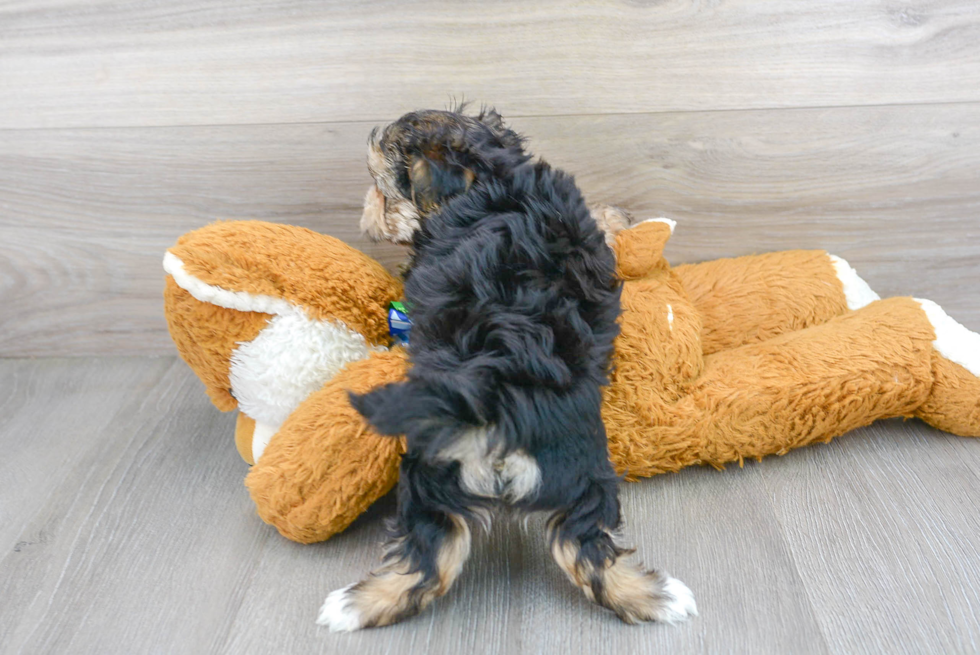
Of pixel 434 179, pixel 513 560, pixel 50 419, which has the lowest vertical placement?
pixel 50 419

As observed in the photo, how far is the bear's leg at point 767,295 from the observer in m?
1.60

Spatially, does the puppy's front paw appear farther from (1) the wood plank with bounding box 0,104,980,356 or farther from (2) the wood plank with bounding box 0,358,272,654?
(1) the wood plank with bounding box 0,104,980,356

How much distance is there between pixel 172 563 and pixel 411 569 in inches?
19.5

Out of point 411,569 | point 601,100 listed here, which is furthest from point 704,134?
point 411,569

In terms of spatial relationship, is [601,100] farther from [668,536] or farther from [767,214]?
[668,536]

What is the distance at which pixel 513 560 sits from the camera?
1.26m

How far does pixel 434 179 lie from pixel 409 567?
65cm

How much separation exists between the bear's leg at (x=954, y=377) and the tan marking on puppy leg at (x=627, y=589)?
751 mm

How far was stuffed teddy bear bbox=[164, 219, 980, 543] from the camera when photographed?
127 cm

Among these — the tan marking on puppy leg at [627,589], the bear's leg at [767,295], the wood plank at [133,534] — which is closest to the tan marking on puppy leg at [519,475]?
the tan marking on puppy leg at [627,589]

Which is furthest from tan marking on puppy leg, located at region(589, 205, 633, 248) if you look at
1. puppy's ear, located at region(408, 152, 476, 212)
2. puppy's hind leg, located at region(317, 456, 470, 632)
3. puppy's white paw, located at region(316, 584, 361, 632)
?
puppy's white paw, located at region(316, 584, 361, 632)

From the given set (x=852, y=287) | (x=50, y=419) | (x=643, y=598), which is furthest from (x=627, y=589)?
(x=50, y=419)

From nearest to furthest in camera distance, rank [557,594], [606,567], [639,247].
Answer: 1. [606,567]
2. [557,594]
3. [639,247]

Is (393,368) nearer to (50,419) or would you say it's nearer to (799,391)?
(799,391)
